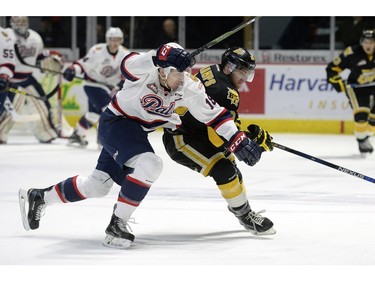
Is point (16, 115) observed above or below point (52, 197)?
below

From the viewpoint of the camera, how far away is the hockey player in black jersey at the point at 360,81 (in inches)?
341

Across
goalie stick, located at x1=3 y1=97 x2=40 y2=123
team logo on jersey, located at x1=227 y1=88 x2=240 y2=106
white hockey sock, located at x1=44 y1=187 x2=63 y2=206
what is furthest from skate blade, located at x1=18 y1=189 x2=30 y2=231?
goalie stick, located at x1=3 y1=97 x2=40 y2=123

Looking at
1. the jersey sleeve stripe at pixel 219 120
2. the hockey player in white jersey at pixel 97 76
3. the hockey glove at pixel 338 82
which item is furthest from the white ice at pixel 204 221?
the hockey player in white jersey at pixel 97 76

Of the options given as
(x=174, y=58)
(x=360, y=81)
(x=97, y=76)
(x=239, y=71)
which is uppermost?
(x=174, y=58)

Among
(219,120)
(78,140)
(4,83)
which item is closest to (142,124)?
(219,120)

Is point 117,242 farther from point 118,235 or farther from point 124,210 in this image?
point 124,210

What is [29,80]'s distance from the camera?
9891 millimetres

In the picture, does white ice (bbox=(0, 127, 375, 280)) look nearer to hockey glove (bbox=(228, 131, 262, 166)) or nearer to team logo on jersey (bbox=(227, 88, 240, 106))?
hockey glove (bbox=(228, 131, 262, 166))

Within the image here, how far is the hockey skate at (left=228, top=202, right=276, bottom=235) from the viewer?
472cm

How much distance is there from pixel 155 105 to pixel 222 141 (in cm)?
45

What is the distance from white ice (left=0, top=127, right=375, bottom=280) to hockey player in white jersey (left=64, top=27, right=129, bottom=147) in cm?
121

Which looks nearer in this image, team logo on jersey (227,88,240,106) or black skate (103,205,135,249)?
black skate (103,205,135,249)

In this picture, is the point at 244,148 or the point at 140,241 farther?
the point at 140,241

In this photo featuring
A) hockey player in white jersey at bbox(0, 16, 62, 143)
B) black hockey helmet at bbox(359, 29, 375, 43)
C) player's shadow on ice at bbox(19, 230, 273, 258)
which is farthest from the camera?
hockey player in white jersey at bbox(0, 16, 62, 143)
